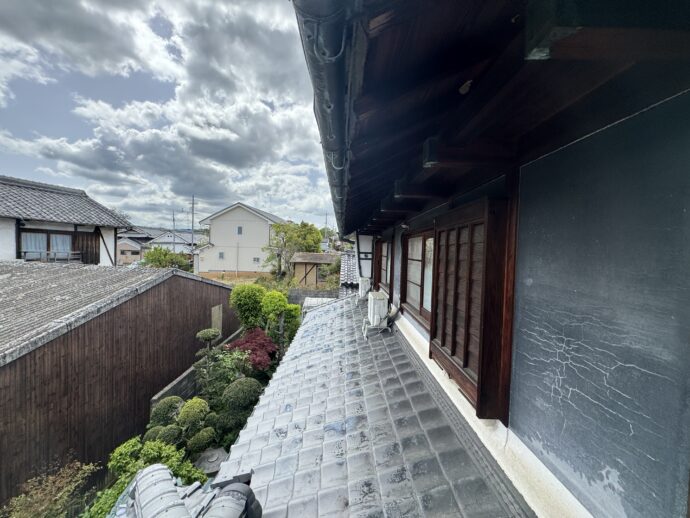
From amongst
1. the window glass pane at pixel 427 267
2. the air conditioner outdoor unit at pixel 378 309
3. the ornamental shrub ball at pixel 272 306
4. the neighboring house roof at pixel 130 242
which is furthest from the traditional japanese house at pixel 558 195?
the neighboring house roof at pixel 130 242

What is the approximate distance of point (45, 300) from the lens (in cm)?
743

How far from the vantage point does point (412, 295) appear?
194 inches

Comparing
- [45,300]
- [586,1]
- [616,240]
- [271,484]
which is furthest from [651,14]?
[45,300]

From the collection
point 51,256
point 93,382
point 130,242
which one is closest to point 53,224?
point 51,256

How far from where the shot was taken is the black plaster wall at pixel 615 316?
0.93 m

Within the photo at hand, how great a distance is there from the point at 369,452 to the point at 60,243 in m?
19.5

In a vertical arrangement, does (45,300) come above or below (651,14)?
below

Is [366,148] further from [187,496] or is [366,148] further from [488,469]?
[187,496]

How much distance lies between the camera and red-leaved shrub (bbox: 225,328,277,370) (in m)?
10.5

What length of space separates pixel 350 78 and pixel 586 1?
2.44 feet

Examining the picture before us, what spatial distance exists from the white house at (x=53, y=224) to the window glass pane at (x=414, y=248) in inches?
698

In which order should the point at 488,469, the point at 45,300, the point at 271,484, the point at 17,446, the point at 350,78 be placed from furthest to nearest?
the point at 45,300 → the point at 17,446 → the point at 271,484 → the point at 488,469 → the point at 350,78

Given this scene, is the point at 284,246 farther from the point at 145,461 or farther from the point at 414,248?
the point at 414,248

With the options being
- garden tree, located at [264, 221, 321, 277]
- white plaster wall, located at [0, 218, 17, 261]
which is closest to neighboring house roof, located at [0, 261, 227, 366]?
white plaster wall, located at [0, 218, 17, 261]
